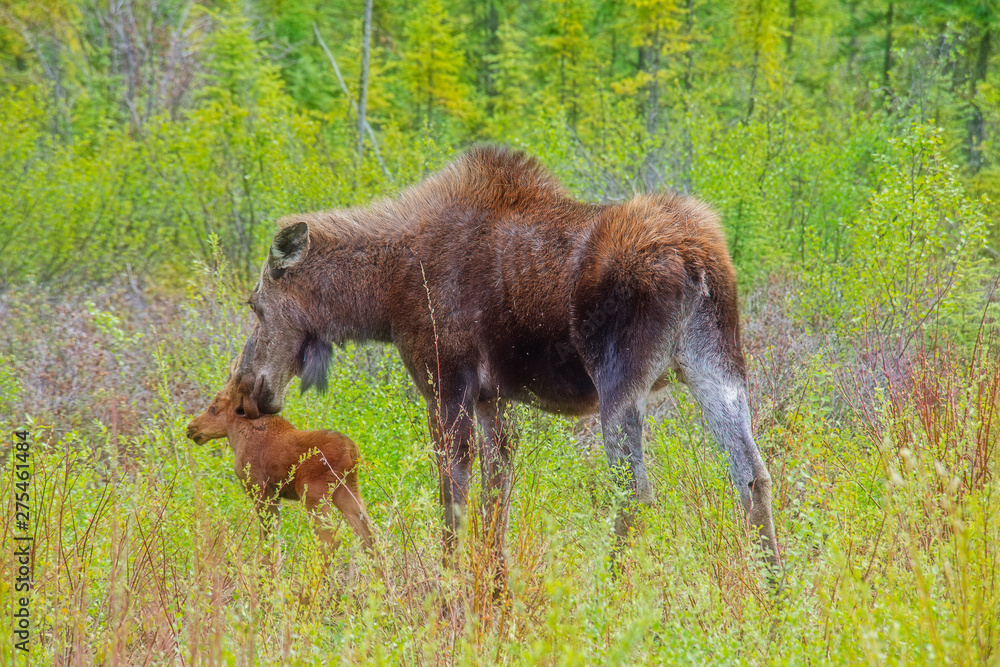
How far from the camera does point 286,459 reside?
5.27 m

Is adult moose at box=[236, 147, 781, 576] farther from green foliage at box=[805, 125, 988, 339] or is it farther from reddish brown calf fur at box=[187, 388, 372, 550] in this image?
green foliage at box=[805, 125, 988, 339]

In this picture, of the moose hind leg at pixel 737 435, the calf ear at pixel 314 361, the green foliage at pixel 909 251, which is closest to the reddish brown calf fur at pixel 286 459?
the calf ear at pixel 314 361

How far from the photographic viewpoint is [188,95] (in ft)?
66.8

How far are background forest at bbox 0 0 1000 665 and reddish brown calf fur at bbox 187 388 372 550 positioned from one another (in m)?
0.21

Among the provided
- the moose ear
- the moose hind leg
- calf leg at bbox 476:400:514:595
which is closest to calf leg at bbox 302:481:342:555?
calf leg at bbox 476:400:514:595

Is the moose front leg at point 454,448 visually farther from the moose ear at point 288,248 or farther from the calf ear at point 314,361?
the moose ear at point 288,248

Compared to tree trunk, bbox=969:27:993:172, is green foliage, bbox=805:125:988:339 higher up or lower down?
higher up

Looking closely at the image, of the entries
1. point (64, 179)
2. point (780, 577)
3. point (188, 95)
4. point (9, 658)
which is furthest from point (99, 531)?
point (188, 95)

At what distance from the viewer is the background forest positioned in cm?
319

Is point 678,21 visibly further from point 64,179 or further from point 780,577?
point 780,577

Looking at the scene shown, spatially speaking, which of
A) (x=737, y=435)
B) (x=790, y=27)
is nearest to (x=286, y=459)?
(x=737, y=435)

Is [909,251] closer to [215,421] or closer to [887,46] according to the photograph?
[215,421]

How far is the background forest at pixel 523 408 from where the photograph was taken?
3188 mm

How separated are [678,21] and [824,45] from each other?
18.4 ft
